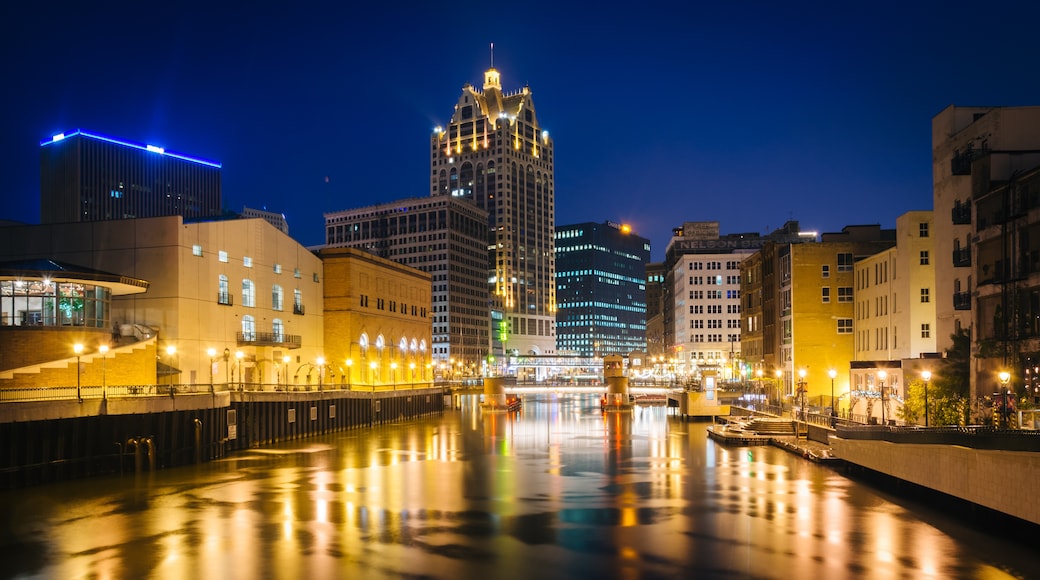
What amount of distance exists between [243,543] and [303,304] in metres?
64.2

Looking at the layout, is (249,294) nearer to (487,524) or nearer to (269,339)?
(269,339)

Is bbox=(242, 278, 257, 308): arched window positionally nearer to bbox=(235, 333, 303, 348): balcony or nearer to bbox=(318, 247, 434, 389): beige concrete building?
bbox=(235, 333, 303, 348): balcony

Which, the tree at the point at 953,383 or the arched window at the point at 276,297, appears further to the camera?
the arched window at the point at 276,297

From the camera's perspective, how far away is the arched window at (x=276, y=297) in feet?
291

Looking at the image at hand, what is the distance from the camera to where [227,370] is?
7769cm

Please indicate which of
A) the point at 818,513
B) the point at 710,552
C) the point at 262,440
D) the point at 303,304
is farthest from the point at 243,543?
the point at 303,304

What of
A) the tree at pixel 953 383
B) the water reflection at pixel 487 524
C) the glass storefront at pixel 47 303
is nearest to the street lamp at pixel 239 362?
the water reflection at pixel 487 524

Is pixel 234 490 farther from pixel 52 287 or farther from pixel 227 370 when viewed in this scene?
pixel 227 370

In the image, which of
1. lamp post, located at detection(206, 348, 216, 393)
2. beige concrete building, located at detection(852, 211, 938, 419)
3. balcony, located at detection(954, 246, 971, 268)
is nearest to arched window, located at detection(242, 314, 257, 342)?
lamp post, located at detection(206, 348, 216, 393)

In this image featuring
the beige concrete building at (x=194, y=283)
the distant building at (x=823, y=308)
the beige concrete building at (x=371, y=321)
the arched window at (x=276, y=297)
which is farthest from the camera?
the beige concrete building at (x=371, y=321)

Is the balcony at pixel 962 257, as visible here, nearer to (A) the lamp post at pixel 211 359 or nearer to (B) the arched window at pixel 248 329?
(A) the lamp post at pixel 211 359

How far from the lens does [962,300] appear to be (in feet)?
194

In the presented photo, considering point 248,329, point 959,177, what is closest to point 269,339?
point 248,329

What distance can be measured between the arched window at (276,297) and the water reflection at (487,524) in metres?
27.7
